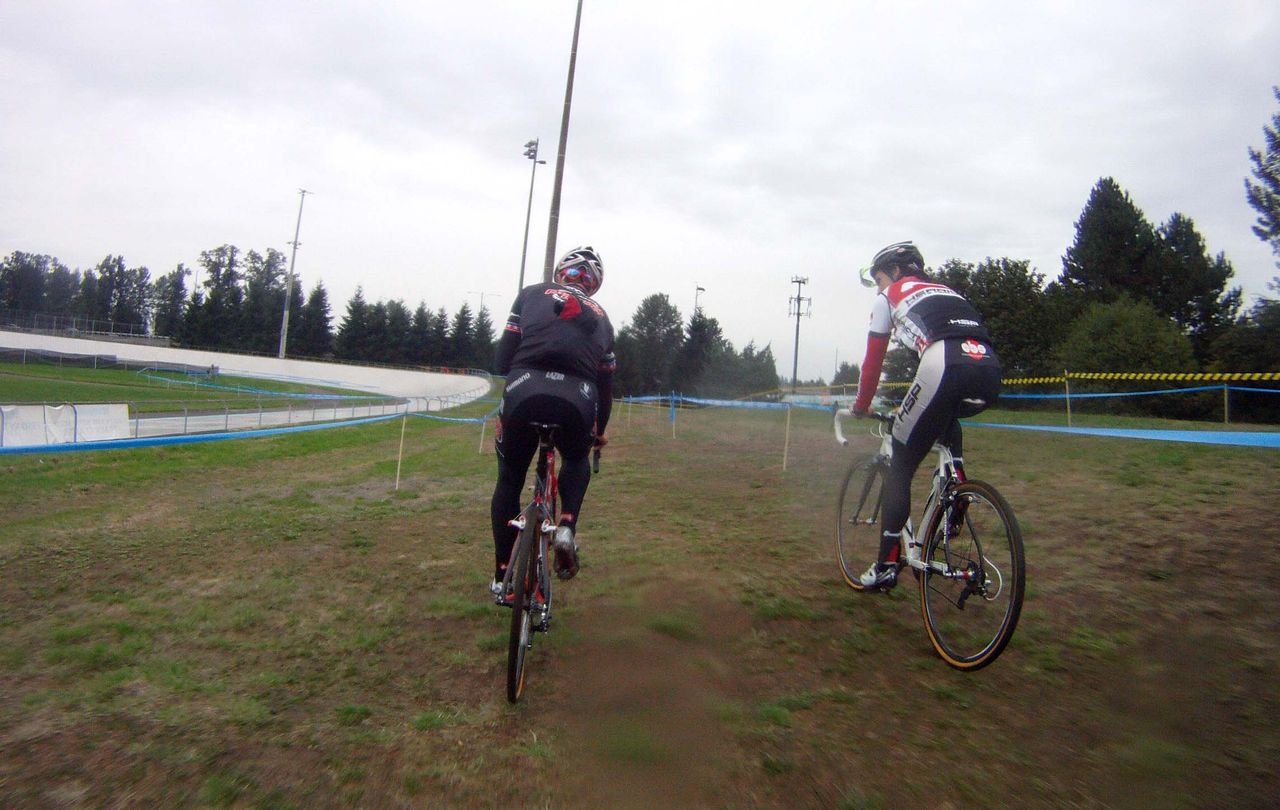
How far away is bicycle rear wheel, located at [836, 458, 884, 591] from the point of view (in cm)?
444

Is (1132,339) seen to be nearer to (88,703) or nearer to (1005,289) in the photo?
(1005,289)

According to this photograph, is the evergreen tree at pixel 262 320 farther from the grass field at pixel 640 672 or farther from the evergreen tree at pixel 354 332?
the grass field at pixel 640 672

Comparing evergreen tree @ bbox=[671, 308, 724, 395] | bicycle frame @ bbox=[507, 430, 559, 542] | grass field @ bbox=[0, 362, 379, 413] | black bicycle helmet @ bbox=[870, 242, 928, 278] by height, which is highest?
evergreen tree @ bbox=[671, 308, 724, 395]

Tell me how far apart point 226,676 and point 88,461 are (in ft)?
47.7

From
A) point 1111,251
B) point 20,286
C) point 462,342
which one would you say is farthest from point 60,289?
point 1111,251

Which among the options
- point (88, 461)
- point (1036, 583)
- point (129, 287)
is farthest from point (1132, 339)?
point (129, 287)

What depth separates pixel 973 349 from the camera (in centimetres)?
342

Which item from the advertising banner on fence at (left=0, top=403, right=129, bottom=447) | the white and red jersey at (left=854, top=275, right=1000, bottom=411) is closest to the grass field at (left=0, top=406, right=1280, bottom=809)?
the white and red jersey at (left=854, top=275, right=1000, bottom=411)

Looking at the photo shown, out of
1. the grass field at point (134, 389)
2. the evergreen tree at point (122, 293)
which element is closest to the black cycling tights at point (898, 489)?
the grass field at point (134, 389)

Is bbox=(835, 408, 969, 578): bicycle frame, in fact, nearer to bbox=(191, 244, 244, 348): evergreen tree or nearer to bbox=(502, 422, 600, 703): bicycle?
bbox=(502, 422, 600, 703): bicycle

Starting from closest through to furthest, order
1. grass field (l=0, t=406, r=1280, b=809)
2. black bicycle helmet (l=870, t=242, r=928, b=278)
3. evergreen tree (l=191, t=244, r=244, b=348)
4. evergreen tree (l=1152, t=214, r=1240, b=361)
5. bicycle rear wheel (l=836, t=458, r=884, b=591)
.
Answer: grass field (l=0, t=406, r=1280, b=809) → black bicycle helmet (l=870, t=242, r=928, b=278) → bicycle rear wheel (l=836, t=458, r=884, b=591) → evergreen tree (l=1152, t=214, r=1240, b=361) → evergreen tree (l=191, t=244, r=244, b=348)

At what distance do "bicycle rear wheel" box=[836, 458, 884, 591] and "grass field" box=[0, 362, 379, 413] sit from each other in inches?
762

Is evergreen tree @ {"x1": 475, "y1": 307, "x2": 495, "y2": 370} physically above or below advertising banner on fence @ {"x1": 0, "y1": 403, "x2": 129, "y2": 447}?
above

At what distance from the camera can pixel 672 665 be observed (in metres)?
3.31
